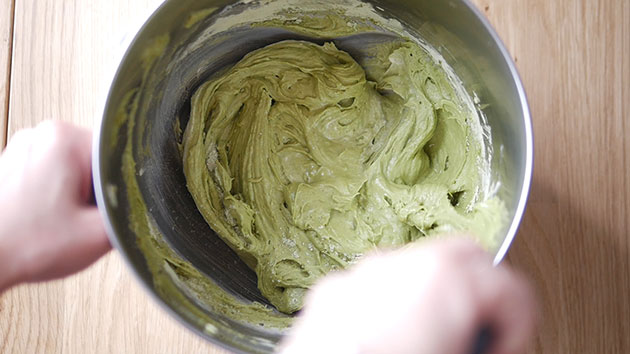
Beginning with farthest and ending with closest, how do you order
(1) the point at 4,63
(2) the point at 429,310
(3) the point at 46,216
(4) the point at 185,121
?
(1) the point at 4,63, (4) the point at 185,121, (3) the point at 46,216, (2) the point at 429,310

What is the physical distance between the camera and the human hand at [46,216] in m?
0.85

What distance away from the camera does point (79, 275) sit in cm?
112

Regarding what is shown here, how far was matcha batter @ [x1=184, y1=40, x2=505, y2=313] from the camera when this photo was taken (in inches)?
42.1

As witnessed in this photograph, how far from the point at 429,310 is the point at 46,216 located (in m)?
0.64

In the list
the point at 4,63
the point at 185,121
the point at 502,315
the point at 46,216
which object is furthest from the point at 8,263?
the point at 502,315

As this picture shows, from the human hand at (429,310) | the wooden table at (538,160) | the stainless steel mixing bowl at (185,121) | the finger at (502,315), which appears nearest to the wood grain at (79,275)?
the wooden table at (538,160)

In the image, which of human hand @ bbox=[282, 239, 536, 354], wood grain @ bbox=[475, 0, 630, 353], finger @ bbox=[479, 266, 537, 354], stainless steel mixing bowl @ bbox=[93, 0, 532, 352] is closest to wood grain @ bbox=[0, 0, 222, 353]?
stainless steel mixing bowl @ bbox=[93, 0, 532, 352]

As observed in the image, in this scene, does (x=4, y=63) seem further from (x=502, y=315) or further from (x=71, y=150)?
(x=502, y=315)

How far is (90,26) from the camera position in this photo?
1153mm

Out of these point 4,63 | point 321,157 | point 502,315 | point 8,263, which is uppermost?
point 4,63

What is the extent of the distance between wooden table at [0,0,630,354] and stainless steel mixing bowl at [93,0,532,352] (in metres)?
0.23

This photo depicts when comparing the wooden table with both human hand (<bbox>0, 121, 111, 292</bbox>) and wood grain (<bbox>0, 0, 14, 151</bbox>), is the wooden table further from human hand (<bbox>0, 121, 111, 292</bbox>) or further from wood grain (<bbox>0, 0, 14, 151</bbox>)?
human hand (<bbox>0, 121, 111, 292</bbox>)

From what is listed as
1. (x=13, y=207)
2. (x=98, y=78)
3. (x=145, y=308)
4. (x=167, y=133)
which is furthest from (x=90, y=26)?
(x=145, y=308)

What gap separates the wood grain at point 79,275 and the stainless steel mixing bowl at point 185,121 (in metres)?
0.20
